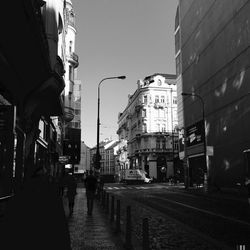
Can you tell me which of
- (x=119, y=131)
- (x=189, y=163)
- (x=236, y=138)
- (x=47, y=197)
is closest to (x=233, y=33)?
(x=236, y=138)

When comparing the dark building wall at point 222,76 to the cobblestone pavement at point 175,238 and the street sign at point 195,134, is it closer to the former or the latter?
the street sign at point 195,134

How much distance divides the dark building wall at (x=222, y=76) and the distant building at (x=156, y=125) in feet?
124

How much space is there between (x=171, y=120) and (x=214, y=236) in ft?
256

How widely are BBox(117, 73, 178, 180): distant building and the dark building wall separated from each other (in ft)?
124

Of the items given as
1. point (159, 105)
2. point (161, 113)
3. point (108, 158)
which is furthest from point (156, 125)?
point (108, 158)

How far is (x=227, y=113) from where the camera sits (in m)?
32.6

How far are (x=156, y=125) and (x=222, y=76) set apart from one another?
51.8 m

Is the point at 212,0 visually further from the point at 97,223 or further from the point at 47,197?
the point at 47,197

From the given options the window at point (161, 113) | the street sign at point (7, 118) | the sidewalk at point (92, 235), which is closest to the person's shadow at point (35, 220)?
the sidewalk at point (92, 235)

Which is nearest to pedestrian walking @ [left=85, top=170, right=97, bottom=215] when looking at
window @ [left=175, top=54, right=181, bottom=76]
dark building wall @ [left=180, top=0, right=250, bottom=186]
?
dark building wall @ [left=180, top=0, right=250, bottom=186]

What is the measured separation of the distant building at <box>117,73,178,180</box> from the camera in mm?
81750

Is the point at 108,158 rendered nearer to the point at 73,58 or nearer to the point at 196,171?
the point at 73,58

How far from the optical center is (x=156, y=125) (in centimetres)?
8575

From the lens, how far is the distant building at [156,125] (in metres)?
81.8
